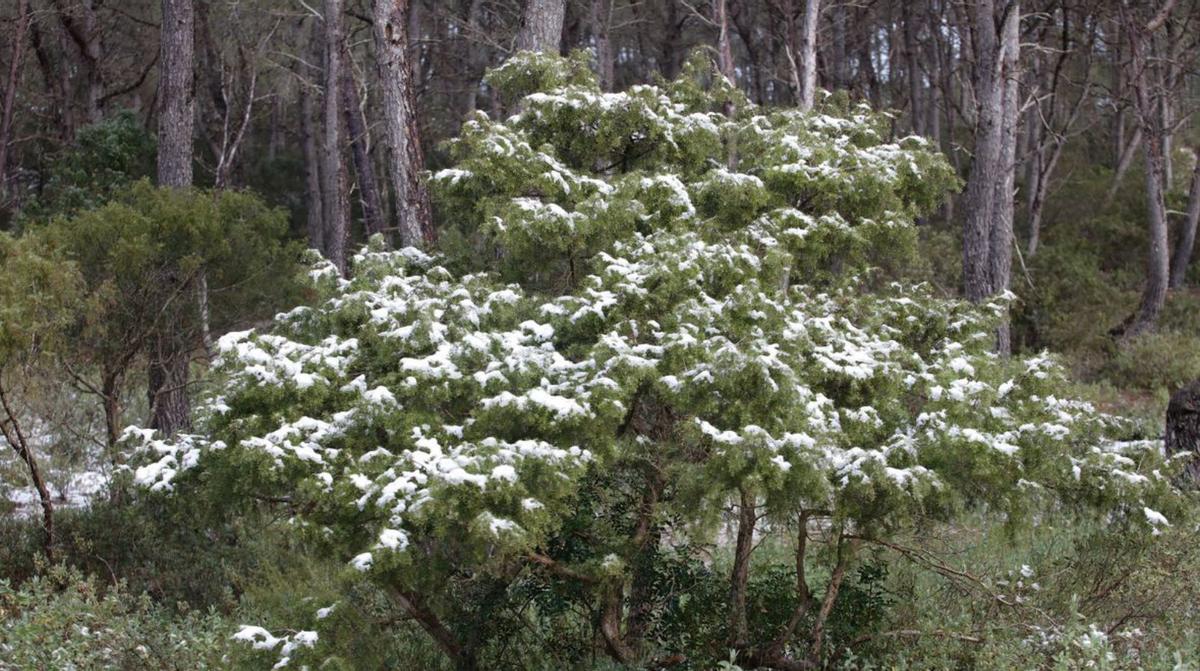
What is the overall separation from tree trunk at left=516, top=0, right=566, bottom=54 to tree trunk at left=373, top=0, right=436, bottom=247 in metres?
0.18

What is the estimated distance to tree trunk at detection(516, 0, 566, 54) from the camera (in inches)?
451

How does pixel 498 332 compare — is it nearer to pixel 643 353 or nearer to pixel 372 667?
pixel 643 353

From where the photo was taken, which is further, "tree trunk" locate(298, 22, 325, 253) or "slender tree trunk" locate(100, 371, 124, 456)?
"tree trunk" locate(298, 22, 325, 253)

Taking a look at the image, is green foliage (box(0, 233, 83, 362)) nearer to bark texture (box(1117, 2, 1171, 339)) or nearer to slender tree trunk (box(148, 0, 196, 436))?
slender tree trunk (box(148, 0, 196, 436))

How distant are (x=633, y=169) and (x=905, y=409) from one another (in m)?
2.80

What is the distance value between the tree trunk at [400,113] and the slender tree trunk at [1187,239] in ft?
48.3

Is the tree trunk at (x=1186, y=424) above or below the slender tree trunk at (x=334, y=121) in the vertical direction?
below

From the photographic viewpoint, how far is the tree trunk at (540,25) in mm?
11453

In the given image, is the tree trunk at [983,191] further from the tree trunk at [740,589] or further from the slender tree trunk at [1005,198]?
the tree trunk at [740,589]

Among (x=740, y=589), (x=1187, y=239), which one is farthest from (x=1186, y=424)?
(x=1187, y=239)

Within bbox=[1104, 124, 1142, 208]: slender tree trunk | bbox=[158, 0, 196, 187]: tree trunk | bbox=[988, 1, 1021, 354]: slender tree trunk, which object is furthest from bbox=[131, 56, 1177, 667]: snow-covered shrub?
bbox=[1104, 124, 1142, 208]: slender tree trunk

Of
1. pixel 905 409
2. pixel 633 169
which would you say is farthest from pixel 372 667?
pixel 633 169

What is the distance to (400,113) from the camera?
1155 centimetres

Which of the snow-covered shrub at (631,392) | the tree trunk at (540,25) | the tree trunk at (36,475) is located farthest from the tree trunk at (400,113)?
the tree trunk at (36,475)
